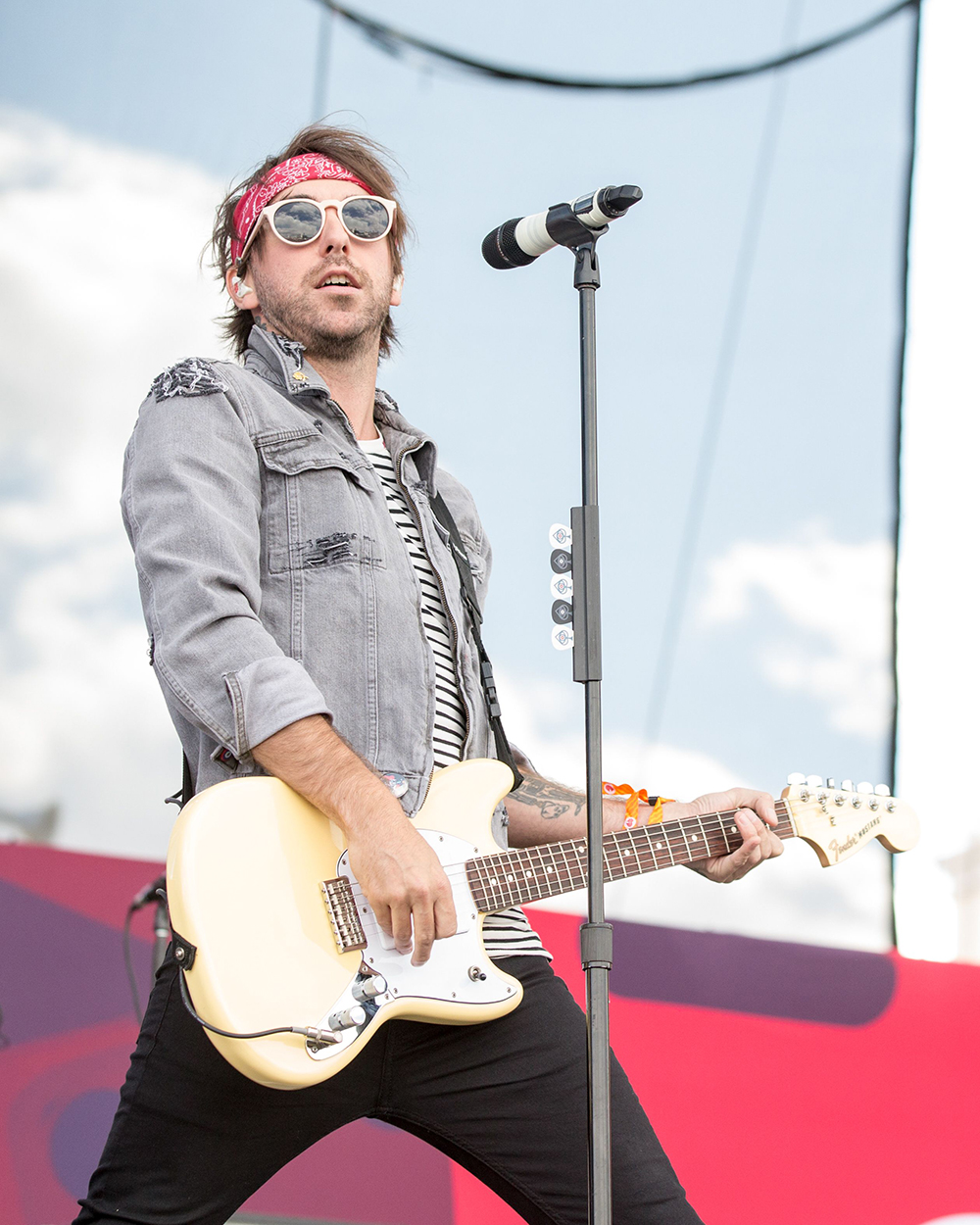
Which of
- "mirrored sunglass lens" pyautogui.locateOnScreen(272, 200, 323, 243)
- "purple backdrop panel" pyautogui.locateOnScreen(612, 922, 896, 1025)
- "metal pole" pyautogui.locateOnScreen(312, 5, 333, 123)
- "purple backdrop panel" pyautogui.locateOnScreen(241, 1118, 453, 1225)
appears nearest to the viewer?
"mirrored sunglass lens" pyautogui.locateOnScreen(272, 200, 323, 243)

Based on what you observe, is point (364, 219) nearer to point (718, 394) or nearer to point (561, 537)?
point (561, 537)

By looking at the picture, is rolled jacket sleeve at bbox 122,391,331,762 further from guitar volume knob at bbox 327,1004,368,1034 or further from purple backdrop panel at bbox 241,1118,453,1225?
purple backdrop panel at bbox 241,1118,453,1225

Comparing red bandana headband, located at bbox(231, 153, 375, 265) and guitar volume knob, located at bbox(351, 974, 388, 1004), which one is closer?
guitar volume knob, located at bbox(351, 974, 388, 1004)

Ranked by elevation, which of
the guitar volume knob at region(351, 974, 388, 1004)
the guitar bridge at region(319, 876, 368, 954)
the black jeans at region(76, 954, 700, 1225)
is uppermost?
the guitar bridge at region(319, 876, 368, 954)

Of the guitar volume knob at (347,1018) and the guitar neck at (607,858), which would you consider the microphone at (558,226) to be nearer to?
the guitar neck at (607,858)

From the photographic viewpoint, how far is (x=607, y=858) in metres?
1.76

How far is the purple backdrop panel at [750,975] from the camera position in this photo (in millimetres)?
3162

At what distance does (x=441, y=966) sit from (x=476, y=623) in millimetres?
579

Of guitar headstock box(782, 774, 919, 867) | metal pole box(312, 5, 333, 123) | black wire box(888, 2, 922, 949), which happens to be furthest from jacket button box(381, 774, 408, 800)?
metal pole box(312, 5, 333, 123)

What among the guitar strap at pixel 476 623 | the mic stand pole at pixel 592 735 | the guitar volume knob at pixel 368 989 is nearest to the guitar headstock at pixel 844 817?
the guitar strap at pixel 476 623

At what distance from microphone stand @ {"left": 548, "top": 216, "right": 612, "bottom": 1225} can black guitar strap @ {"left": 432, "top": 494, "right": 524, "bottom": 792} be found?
0.34m

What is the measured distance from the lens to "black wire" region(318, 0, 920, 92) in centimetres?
400

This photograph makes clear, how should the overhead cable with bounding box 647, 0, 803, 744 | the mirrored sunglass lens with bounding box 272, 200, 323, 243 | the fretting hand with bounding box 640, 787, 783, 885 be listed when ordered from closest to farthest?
1. the fretting hand with bounding box 640, 787, 783, 885
2. the mirrored sunglass lens with bounding box 272, 200, 323, 243
3. the overhead cable with bounding box 647, 0, 803, 744

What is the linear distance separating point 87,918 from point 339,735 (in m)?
1.93
